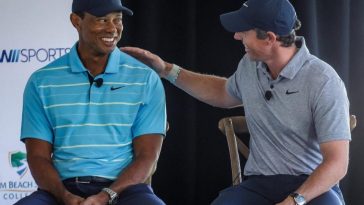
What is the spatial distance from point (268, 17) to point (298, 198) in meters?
0.74

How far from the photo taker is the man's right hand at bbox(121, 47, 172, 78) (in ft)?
9.85

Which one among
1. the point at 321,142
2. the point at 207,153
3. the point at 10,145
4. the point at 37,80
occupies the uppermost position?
the point at 37,80

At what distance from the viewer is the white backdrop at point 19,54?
138 inches

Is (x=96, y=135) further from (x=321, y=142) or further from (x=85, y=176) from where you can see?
(x=321, y=142)

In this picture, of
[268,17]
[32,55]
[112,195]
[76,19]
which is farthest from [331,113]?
[32,55]

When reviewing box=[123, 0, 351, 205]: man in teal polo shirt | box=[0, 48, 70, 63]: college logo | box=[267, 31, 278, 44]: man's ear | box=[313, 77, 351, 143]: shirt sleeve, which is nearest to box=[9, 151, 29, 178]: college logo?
box=[0, 48, 70, 63]: college logo

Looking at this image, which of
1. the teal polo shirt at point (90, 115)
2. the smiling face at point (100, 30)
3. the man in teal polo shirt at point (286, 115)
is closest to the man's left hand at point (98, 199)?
the teal polo shirt at point (90, 115)

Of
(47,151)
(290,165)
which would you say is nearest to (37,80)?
(47,151)

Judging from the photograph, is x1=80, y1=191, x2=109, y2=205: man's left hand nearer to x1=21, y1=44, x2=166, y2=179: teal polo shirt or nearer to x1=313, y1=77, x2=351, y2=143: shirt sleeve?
x1=21, y1=44, x2=166, y2=179: teal polo shirt

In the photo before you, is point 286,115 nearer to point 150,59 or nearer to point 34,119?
point 150,59

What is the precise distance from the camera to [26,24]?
3523mm

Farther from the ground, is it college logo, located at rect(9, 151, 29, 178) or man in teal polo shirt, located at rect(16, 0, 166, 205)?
man in teal polo shirt, located at rect(16, 0, 166, 205)

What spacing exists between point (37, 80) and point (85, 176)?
0.47 m

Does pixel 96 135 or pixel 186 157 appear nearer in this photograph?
pixel 96 135
